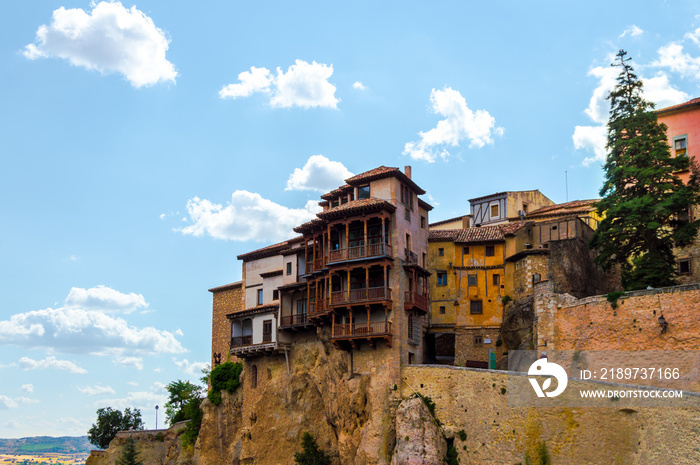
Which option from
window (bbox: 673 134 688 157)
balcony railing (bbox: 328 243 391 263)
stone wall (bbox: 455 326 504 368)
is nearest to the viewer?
balcony railing (bbox: 328 243 391 263)

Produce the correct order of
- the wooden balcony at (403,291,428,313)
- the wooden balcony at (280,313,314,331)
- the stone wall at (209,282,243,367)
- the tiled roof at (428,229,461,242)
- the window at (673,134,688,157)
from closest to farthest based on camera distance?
the wooden balcony at (403,291,428,313)
the window at (673,134,688,157)
the wooden balcony at (280,313,314,331)
the tiled roof at (428,229,461,242)
the stone wall at (209,282,243,367)

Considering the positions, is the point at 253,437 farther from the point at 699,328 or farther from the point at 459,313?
the point at 699,328

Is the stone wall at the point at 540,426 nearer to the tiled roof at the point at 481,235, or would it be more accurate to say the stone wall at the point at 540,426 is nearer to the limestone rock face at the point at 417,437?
the limestone rock face at the point at 417,437

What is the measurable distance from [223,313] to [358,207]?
83.0ft

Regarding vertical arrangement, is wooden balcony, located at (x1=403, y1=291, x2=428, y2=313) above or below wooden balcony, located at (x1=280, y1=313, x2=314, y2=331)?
above

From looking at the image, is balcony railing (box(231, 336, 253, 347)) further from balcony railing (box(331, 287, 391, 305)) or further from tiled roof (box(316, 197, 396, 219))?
tiled roof (box(316, 197, 396, 219))

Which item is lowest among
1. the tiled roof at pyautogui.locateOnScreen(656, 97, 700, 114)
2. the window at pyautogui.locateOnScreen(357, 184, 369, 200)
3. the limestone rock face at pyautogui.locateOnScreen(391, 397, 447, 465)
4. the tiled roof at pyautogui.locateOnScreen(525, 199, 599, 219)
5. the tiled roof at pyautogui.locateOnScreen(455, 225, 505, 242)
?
the limestone rock face at pyautogui.locateOnScreen(391, 397, 447, 465)

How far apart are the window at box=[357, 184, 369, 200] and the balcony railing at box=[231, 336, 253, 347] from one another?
1554 cm

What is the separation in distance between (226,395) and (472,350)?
21.4 metres

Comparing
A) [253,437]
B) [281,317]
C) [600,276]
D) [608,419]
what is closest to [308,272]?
[281,317]

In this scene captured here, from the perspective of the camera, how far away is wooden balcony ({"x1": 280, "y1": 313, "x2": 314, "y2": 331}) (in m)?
54.4

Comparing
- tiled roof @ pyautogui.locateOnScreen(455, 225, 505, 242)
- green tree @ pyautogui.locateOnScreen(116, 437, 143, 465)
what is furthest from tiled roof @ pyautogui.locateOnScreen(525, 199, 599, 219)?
green tree @ pyautogui.locateOnScreen(116, 437, 143, 465)

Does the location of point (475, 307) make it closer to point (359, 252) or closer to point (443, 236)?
point (443, 236)

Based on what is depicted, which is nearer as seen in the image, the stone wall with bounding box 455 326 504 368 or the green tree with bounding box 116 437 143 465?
the stone wall with bounding box 455 326 504 368
